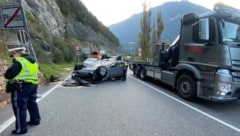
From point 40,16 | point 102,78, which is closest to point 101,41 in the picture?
point 40,16

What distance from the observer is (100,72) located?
1482 cm

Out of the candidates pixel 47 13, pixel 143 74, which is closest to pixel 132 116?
pixel 143 74

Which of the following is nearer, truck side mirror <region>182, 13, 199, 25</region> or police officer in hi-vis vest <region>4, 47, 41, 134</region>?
police officer in hi-vis vest <region>4, 47, 41, 134</region>

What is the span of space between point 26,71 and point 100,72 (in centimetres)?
892

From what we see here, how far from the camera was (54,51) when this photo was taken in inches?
1276

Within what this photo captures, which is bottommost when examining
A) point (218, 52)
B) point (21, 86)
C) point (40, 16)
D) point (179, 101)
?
point (179, 101)

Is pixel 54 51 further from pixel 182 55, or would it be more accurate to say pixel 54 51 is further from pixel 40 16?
pixel 182 55

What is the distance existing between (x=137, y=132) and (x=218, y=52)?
3.96m

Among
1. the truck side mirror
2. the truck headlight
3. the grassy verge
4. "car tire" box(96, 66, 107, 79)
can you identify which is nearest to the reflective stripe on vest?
the truck headlight

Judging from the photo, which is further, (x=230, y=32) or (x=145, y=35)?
(x=145, y=35)

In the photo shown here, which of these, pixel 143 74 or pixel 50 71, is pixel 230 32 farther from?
pixel 50 71

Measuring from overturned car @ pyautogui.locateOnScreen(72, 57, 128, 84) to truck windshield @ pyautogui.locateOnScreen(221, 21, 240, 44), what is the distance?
286 inches

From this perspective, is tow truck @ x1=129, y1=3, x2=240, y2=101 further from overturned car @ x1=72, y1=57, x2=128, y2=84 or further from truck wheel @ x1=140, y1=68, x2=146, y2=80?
truck wheel @ x1=140, y1=68, x2=146, y2=80

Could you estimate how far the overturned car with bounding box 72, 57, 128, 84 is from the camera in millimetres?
14492
